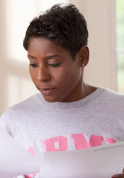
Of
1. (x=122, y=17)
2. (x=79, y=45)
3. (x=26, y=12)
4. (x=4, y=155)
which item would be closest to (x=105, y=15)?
(x=122, y=17)

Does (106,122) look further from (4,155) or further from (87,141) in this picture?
(4,155)

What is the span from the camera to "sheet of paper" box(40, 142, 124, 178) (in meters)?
0.92

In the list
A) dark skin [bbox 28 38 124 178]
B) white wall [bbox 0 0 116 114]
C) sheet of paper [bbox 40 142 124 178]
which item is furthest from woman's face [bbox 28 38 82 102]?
white wall [bbox 0 0 116 114]

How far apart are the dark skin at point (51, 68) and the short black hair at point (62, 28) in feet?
0.06

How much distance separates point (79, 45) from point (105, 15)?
1999 mm

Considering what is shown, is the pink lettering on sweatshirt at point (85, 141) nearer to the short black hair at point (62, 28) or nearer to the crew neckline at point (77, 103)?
the crew neckline at point (77, 103)

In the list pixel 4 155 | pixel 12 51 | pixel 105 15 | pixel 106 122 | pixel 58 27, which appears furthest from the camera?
pixel 105 15

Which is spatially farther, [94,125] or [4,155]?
[94,125]

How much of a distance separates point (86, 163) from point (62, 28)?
1.37ft

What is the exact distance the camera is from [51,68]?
1.12 m

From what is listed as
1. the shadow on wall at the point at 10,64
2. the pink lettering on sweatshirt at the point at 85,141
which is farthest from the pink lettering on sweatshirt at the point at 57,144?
the shadow on wall at the point at 10,64

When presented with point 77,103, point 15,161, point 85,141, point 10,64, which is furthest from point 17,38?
point 15,161

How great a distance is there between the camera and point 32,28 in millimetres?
1157

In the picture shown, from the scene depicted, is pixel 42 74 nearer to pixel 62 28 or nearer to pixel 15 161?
pixel 62 28
